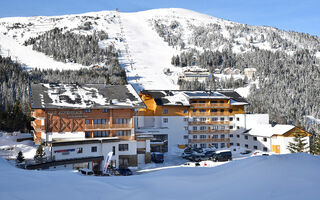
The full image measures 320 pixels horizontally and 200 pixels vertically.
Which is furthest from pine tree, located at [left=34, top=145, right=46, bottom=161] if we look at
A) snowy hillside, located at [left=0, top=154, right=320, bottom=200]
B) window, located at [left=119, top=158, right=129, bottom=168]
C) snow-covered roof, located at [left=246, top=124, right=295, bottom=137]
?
snow-covered roof, located at [left=246, top=124, right=295, bottom=137]

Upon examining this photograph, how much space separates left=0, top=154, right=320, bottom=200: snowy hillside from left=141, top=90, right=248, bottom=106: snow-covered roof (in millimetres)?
41170

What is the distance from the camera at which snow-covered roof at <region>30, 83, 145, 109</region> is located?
39.9m

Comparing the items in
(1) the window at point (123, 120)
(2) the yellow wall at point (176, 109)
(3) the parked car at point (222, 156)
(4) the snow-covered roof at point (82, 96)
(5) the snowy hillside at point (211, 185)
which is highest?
(4) the snow-covered roof at point (82, 96)

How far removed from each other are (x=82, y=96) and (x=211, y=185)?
33510mm

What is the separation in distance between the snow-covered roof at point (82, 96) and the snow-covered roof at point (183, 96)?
1187 cm

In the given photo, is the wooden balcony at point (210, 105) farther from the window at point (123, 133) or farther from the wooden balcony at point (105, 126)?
the wooden balcony at point (105, 126)

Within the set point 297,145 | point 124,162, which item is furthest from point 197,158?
point 297,145

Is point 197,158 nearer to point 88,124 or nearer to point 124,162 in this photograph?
point 124,162

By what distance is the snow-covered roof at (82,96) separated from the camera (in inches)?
1572

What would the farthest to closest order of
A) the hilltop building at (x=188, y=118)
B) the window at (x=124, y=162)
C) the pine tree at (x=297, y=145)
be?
the hilltop building at (x=188, y=118)
the pine tree at (x=297, y=145)
the window at (x=124, y=162)

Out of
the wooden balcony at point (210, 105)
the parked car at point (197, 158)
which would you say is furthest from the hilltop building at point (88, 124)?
the wooden balcony at point (210, 105)

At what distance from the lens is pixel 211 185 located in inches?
513

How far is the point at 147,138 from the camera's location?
43406mm

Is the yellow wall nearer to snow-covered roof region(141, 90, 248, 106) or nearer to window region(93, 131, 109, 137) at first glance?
snow-covered roof region(141, 90, 248, 106)
